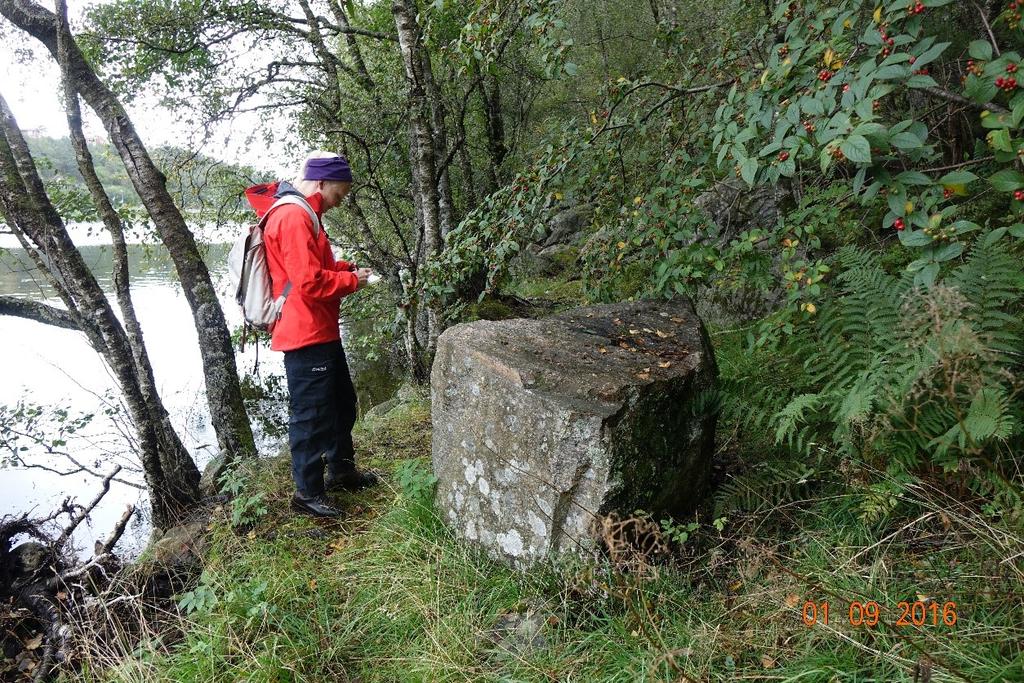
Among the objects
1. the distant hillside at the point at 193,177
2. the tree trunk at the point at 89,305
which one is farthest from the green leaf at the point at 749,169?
the distant hillside at the point at 193,177

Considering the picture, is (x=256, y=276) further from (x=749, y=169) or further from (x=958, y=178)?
(x=958, y=178)

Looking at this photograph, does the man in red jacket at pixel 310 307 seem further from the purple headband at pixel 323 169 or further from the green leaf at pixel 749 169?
the green leaf at pixel 749 169

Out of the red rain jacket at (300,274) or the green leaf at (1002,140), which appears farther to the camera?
the red rain jacket at (300,274)

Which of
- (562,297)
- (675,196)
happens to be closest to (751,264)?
(675,196)

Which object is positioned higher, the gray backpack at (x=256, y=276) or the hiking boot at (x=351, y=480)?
the gray backpack at (x=256, y=276)

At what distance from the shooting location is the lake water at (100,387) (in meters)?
6.82

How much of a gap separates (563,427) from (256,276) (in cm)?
211

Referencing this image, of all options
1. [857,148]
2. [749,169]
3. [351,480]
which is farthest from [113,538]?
[857,148]

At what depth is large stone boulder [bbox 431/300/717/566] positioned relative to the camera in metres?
2.70

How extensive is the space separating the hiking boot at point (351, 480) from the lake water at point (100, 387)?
1.70m

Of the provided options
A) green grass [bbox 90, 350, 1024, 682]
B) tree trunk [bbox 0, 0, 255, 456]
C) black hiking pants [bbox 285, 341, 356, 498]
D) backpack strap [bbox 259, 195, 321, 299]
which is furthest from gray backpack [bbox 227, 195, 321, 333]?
tree trunk [bbox 0, 0, 255, 456]

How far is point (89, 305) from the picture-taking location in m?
4.51

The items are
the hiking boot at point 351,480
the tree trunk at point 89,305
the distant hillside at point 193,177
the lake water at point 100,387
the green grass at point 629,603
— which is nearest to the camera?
the green grass at point 629,603

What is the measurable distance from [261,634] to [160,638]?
57 cm
